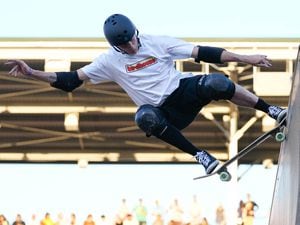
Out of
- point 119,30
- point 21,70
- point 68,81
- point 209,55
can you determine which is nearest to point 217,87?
point 209,55

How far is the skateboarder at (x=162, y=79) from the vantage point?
7.32 m

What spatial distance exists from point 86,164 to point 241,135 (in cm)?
635

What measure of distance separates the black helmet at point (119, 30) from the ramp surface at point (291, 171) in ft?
4.55

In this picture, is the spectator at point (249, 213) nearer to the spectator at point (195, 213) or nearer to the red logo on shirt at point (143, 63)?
the spectator at point (195, 213)

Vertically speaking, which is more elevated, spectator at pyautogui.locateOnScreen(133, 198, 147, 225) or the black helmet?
the black helmet

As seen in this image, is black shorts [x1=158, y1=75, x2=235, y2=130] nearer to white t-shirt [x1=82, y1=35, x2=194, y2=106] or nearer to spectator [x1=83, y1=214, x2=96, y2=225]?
white t-shirt [x1=82, y1=35, x2=194, y2=106]

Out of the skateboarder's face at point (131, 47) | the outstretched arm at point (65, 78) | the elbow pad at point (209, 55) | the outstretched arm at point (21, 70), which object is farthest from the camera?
the outstretched arm at point (65, 78)

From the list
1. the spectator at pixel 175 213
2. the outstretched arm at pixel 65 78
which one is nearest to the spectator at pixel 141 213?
the spectator at pixel 175 213

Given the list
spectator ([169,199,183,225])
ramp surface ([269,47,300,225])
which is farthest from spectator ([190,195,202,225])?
ramp surface ([269,47,300,225])

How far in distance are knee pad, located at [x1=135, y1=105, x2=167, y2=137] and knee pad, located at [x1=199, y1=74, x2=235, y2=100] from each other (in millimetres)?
411

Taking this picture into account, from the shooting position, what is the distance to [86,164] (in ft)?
95.6

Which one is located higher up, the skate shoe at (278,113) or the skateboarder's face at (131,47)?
the skateboarder's face at (131,47)

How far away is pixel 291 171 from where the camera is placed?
6344 mm

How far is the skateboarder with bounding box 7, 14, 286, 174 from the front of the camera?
24.0 ft
